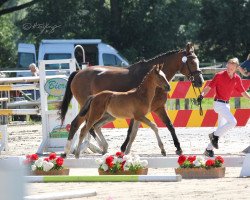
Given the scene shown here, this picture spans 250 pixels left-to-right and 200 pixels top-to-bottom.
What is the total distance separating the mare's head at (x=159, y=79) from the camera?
13.1 meters

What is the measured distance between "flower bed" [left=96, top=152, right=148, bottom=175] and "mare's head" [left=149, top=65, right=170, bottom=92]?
2307 millimetres

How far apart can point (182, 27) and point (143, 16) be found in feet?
7.43

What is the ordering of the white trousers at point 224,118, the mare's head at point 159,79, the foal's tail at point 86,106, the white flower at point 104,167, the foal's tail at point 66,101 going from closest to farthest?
the white flower at point 104,167 < the mare's head at point 159,79 < the white trousers at point 224,118 < the foal's tail at point 86,106 < the foal's tail at point 66,101

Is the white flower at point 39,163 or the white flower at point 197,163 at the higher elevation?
the white flower at point 197,163

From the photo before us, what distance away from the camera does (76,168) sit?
1269cm

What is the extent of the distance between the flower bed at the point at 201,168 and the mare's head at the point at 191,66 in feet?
13.6

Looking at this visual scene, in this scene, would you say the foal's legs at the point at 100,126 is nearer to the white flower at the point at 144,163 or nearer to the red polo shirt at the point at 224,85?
the red polo shirt at the point at 224,85

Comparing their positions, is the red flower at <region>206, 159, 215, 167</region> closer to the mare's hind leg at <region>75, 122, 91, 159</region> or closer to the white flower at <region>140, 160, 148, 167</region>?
the white flower at <region>140, 160, 148, 167</region>

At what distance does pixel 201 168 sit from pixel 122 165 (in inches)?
40.8

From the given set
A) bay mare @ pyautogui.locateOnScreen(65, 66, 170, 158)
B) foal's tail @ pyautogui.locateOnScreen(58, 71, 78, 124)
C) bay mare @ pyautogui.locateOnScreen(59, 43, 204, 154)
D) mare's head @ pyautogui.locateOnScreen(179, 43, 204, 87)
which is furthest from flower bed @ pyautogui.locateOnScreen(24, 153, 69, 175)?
mare's head @ pyautogui.locateOnScreen(179, 43, 204, 87)

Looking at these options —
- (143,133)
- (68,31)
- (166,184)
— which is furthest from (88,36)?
(166,184)

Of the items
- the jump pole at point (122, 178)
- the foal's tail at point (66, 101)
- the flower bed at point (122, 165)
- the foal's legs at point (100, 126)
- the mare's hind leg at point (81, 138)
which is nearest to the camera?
the jump pole at point (122, 178)

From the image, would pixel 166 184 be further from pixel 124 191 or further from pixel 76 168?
pixel 76 168


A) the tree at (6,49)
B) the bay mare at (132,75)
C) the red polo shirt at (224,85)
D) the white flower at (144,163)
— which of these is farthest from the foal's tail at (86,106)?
the tree at (6,49)
